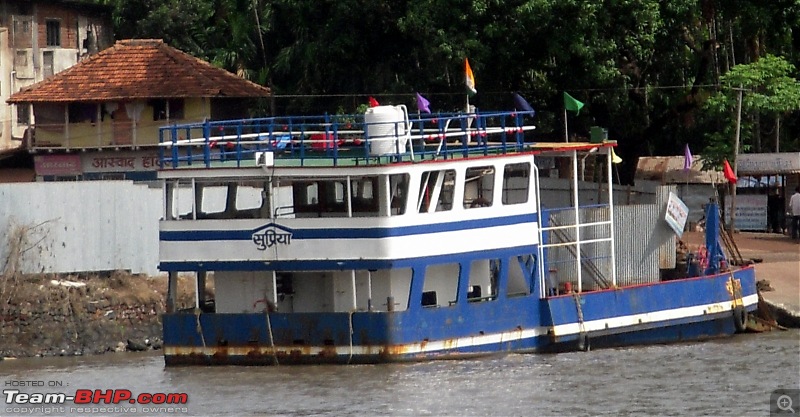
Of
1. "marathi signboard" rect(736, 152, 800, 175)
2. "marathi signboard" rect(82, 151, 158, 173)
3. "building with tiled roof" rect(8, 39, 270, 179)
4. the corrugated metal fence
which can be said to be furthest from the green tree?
"marathi signboard" rect(82, 151, 158, 173)

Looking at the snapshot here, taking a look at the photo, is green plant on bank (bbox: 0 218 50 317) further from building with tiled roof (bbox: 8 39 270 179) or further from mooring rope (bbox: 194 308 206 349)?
building with tiled roof (bbox: 8 39 270 179)

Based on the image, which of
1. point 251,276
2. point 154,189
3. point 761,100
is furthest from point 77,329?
point 761,100

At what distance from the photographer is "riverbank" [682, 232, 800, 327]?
2650cm

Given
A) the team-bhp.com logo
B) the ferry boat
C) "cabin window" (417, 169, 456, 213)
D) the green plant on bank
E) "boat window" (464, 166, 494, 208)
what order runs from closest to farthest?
the team-bhp.com logo → the ferry boat → "cabin window" (417, 169, 456, 213) → "boat window" (464, 166, 494, 208) → the green plant on bank

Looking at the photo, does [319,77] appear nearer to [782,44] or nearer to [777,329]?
[782,44]

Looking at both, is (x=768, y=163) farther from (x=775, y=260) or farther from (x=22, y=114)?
(x=22, y=114)

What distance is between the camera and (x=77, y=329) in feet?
90.2

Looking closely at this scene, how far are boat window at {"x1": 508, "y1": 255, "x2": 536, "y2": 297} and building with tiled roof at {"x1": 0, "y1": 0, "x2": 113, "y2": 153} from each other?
2811 centimetres

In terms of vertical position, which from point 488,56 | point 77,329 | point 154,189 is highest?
point 488,56

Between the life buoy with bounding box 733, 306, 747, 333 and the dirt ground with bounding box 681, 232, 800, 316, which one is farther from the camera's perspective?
the dirt ground with bounding box 681, 232, 800, 316

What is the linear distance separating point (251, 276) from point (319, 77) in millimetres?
19731

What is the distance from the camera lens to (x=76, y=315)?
2772 centimetres

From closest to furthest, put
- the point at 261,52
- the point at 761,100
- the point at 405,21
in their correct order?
the point at 761,100 → the point at 405,21 → the point at 261,52

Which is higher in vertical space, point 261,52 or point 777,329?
point 261,52
